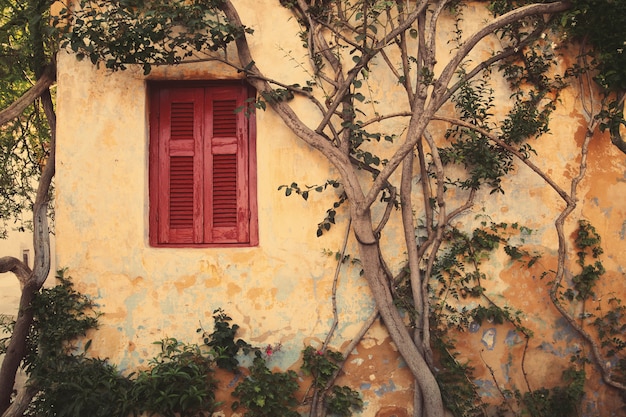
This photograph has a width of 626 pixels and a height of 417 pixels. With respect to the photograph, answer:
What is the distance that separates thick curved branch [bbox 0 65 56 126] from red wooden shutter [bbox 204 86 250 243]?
A: 1515 millimetres

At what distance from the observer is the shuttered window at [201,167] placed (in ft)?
15.3

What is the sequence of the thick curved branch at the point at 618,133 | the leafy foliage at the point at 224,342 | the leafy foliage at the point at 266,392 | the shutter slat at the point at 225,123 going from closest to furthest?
1. the leafy foliage at the point at 266,392
2. the leafy foliage at the point at 224,342
3. the thick curved branch at the point at 618,133
4. the shutter slat at the point at 225,123

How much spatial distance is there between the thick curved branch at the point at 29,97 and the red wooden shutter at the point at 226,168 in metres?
1.51

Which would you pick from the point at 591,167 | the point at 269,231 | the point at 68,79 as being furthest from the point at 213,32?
the point at 591,167

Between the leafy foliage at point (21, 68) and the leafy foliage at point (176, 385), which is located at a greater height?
the leafy foliage at point (21, 68)

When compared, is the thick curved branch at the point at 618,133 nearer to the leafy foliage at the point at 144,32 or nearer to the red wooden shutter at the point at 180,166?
the leafy foliage at the point at 144,32

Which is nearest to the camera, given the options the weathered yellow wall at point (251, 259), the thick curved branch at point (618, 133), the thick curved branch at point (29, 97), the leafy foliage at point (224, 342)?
the leafy foliage at point (224, 342)

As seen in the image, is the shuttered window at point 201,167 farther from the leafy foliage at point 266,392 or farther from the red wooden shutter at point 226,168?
the leafy foliage at point 266,392

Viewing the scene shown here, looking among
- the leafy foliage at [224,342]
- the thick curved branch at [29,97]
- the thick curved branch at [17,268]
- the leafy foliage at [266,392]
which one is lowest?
the leafy foliage at [266,392]

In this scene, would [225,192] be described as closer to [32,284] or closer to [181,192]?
[181,192]

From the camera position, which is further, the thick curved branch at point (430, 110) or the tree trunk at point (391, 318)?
the tree trunk at point (391, 318)

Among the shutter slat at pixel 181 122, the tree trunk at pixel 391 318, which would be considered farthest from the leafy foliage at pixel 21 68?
the tree trunk at pixel 391 318

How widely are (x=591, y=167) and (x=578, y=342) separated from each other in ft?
4.81

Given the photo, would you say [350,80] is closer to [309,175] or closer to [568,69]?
[309,175]
